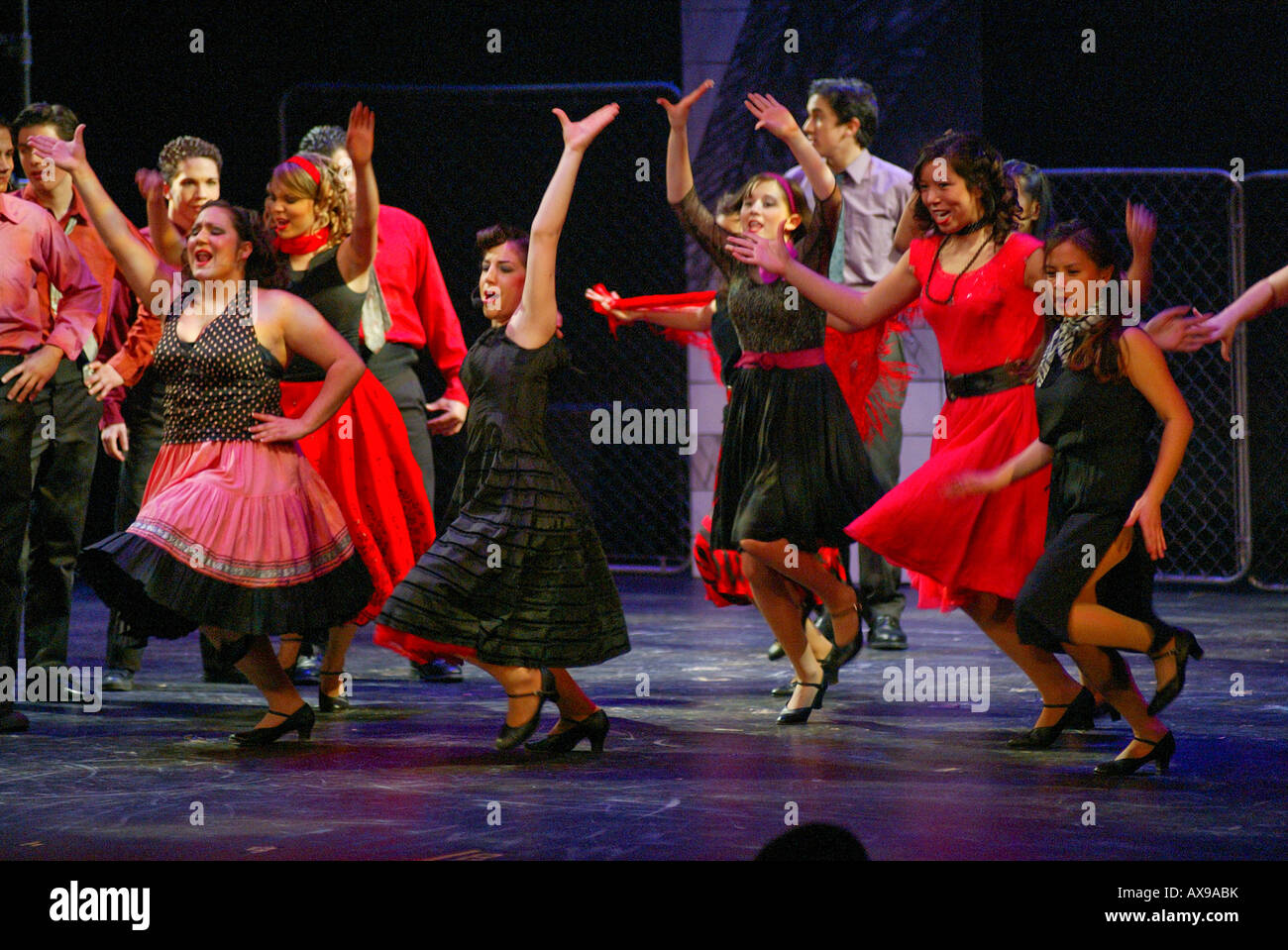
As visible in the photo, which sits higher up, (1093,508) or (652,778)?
(1093,508)

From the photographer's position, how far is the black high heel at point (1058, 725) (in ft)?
13.0

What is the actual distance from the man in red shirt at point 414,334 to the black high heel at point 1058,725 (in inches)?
77.4

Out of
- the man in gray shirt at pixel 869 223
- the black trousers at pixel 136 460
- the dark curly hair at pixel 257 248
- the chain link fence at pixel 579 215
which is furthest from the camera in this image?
the chain link fence at pixel 579 215

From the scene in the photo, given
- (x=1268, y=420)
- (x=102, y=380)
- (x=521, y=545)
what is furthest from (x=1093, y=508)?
(x=1268, y=420)

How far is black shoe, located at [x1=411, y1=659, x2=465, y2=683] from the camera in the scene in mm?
5215

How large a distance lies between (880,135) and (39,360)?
13.8ft

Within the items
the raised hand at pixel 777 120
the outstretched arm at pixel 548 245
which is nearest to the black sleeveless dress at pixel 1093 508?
the raised hand at pixel 777 120

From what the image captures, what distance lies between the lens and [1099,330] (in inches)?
143

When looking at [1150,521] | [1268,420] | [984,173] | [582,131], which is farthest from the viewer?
[1268,420]

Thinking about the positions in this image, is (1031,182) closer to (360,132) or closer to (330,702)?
(360,132)

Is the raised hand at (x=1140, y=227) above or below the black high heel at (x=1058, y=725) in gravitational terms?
above

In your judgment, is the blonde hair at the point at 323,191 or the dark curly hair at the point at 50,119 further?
the dark curly hair at the point at 50,119

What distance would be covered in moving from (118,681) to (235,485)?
132cm

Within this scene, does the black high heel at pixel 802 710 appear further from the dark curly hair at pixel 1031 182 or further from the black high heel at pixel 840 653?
the dark curly hair at pixel 1031 182
